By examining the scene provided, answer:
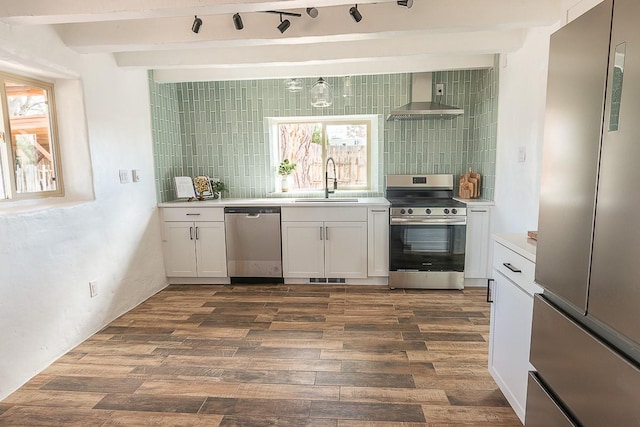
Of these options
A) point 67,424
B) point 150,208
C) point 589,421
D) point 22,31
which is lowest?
point 67,424

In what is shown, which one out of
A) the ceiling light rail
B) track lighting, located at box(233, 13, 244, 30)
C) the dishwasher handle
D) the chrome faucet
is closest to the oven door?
the chrome faucet

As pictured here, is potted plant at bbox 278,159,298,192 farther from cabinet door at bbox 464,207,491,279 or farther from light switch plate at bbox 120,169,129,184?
cabinet door at bbox 464,207,491,279

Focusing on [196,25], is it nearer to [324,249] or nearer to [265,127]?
[265,127]

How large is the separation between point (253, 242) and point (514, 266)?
8.76 ft

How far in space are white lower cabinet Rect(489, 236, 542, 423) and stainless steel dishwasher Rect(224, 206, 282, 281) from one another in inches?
90.9

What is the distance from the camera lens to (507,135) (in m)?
3.20

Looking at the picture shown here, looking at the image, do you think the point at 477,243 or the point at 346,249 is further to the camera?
the point at 346,249

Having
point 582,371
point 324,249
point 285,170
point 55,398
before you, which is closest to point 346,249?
point 324,249

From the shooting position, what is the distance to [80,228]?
268cm

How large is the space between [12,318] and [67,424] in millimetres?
783

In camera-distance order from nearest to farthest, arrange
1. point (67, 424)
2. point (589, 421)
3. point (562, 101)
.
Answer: point (589, 421) → point (562, 101) → point (67, 424)

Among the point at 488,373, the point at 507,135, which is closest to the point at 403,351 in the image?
the point at 488,373

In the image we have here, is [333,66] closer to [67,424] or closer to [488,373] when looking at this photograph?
[488,373]

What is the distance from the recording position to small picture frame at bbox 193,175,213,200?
A: 4078 millimetres
